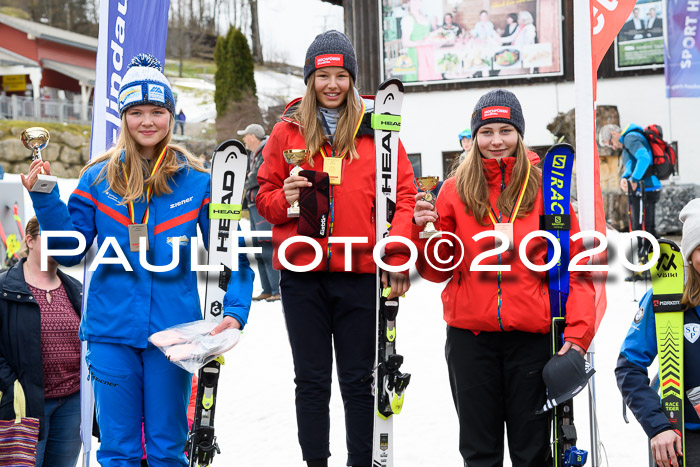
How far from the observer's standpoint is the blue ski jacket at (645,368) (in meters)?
2.90

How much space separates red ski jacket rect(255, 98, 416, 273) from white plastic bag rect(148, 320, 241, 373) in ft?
1.73

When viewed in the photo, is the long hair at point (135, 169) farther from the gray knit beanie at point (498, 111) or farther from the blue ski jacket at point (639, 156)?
the blue ski jacket at point (639, 156)

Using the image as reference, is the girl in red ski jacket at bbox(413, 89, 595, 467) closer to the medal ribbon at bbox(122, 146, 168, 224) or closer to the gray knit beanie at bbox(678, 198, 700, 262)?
the gray knit beanie at bbox(678, 198, 700, 262)

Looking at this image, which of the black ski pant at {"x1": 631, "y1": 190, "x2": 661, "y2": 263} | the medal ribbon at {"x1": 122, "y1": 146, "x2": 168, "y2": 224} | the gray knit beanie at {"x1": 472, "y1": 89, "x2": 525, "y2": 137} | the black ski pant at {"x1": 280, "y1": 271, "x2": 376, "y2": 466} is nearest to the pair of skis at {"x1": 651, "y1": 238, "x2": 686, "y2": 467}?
the gray knit beanie at {"x1": 472, "y1": 89, "x2": 525, "y2": 137}

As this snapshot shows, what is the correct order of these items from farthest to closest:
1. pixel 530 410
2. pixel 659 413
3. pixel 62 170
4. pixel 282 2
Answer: pixel 282 2
pixel 62 170
pixel 530 410
pixel 659 413

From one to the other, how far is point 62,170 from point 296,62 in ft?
91.5

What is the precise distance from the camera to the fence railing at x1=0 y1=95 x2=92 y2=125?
27.9 meters

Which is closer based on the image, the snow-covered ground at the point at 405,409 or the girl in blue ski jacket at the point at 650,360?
the girl in blue ski jacket at the point at 650,360

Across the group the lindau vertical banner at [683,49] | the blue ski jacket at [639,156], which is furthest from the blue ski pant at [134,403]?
the lindau vertical banner at [683,49]

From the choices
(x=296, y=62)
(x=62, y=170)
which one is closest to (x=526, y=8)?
(x=62, y=170)

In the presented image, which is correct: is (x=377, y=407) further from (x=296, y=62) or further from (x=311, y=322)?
(x=296, y=62)

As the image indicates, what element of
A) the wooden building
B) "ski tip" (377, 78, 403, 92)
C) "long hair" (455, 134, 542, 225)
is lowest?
"long hair" (455, 134, 542, 225)

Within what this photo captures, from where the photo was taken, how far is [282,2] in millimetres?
46094

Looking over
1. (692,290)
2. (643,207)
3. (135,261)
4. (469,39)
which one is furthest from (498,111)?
(469,39)
